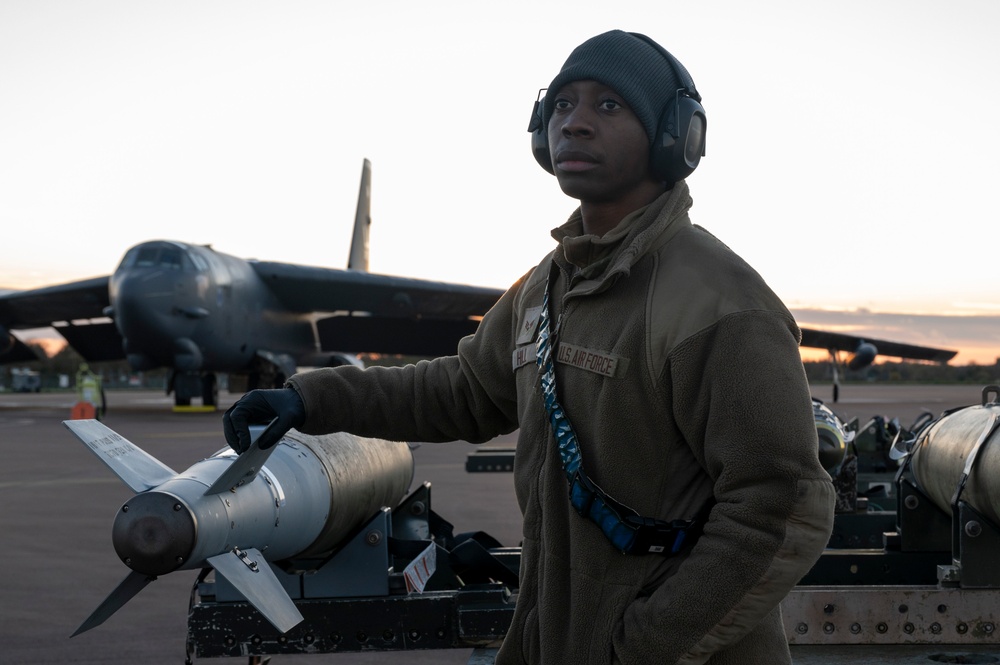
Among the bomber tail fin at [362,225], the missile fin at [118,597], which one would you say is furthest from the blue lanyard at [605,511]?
the bomber tail fin at [362,225]

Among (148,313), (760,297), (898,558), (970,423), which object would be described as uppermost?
(760,297)

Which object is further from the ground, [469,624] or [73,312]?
[469,624]

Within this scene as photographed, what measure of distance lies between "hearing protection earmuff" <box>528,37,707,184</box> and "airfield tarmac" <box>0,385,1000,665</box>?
1.91m

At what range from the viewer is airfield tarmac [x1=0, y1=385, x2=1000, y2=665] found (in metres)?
4.72

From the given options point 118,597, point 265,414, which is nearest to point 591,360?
point 265,414

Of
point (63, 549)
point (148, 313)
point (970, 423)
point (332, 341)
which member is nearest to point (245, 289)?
point (148, 313)

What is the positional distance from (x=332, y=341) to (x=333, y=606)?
2605 cm

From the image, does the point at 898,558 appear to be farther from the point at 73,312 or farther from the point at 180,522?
the point at 73,312

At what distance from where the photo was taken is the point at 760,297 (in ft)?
5.95

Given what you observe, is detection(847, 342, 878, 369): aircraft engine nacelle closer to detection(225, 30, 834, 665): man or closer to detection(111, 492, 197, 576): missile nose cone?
detection(111, 492, 197, 576): missile nose cone

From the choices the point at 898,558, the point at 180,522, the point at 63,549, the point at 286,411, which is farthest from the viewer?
the point at 63,549

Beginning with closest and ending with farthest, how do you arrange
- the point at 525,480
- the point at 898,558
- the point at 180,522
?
1. the point at 525,480
2. the point at 180,522
3. the point at 898,558

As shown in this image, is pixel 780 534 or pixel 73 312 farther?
pixel 73 312

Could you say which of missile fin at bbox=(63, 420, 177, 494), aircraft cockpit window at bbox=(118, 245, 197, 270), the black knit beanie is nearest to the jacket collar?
the black knit beanie
